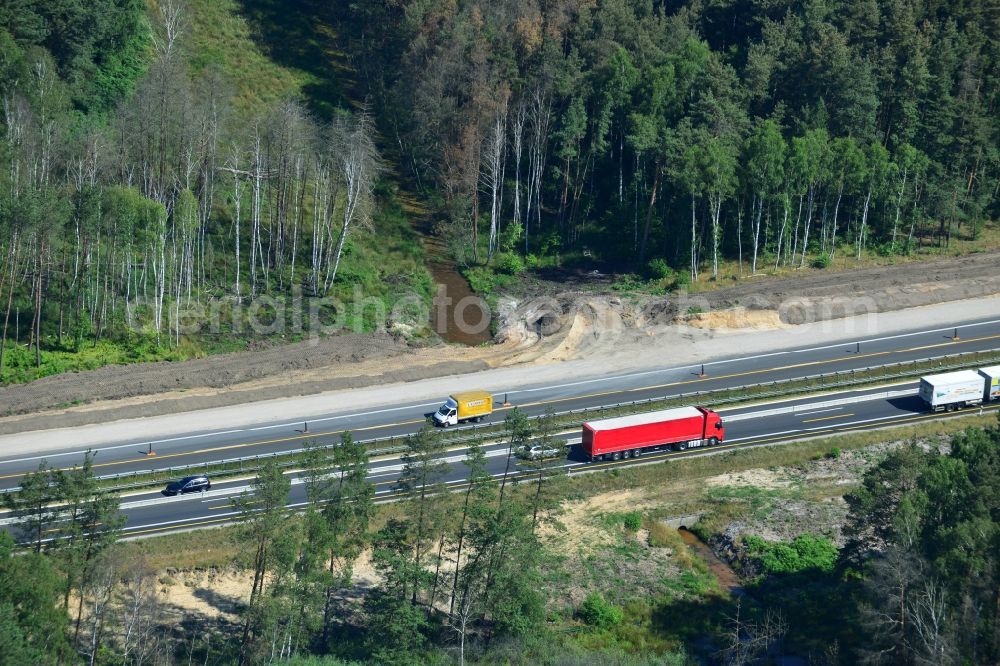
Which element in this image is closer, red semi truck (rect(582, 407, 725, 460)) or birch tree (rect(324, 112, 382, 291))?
red semi truck (rect(582, 407, 725, 460))

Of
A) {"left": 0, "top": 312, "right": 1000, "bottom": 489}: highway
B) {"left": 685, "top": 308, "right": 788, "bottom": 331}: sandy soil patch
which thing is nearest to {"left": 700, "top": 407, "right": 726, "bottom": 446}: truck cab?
{"left": 0, "top": 312, "right": 1000, "bottom": 489}: highway

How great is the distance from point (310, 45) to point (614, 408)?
199ft

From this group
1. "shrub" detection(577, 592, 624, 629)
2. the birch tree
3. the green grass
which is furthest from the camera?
the birch tree

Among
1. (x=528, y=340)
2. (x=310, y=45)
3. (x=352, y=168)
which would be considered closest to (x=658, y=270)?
(x=528, y=340)

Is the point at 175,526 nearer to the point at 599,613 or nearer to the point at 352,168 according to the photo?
the point at 599,613

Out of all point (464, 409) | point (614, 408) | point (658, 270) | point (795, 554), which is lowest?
point (795, 554)

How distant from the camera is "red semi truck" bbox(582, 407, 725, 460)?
64.2 meters

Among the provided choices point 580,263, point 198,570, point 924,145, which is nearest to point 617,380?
point 580,263

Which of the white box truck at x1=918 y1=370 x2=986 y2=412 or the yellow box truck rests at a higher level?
the white box truck at x1=918 y1=370 x2=986 y2=412

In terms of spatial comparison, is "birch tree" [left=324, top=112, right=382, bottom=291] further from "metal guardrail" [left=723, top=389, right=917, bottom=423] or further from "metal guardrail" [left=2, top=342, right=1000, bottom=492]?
"metal guardrail" [left=723, top=389, right=917, bottom=423]

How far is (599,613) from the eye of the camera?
54.2m

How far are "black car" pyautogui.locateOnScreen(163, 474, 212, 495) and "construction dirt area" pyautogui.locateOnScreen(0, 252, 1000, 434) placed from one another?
943 centimetres

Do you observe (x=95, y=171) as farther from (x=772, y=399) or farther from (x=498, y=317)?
(x=772, y=399)

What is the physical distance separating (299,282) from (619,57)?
113 ft
